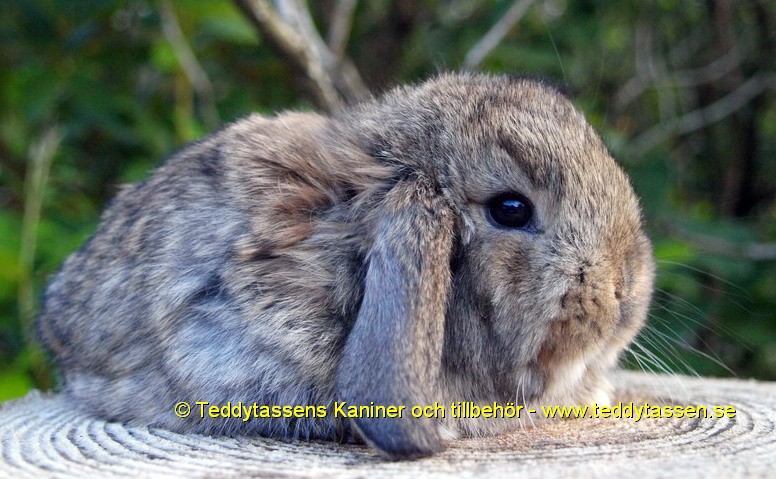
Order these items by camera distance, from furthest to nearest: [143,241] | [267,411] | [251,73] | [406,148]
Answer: [251,73] < [143,241] < [406,148] < [267,411]

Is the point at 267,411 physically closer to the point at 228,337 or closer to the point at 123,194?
the point at 228,337

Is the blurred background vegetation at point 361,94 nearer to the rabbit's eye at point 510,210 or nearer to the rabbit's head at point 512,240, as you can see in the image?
the rabbit's head at point 512,240

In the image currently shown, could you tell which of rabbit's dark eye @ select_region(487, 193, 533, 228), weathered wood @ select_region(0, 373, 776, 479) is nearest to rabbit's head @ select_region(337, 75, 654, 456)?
rabbit's dark eye @ select_region(487, 193, 533, 228)

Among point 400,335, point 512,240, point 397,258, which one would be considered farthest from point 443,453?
point 512,240

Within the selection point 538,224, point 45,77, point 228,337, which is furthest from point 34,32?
point 538,224

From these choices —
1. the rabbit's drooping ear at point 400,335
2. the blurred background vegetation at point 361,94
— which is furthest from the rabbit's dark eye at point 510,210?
the blurred background vegetation at point 361,94

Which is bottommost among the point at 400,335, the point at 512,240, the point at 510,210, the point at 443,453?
the point at 443,453

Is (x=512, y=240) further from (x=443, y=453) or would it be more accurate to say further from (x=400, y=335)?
(x=443, y=453)
